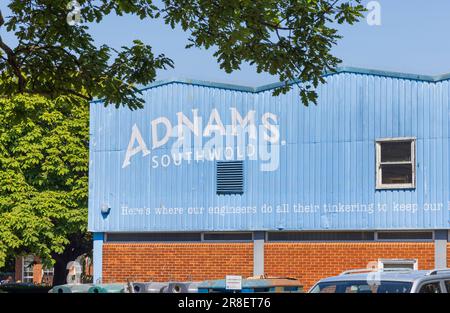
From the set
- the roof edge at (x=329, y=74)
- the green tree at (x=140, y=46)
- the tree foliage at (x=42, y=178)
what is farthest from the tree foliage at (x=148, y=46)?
the tree foliage at (x=42, y=178)

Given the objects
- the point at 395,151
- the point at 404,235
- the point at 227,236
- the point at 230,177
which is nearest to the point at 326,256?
the point at 404,235

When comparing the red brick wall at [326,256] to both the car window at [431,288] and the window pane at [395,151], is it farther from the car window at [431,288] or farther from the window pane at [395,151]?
the car window at [431,288]

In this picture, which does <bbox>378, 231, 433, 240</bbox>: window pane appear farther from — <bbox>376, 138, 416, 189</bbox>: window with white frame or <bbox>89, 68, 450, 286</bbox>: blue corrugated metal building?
<bbox>376, 138, 416, 189</bbox>: window with white frame

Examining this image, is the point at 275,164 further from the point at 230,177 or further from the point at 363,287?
the point at 363,287

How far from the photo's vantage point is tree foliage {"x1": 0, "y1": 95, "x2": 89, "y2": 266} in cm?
4709

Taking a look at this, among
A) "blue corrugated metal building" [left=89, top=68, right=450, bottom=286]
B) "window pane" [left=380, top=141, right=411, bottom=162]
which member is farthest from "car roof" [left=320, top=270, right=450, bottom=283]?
"window pane" [left=380, top=141, right=411, bottom=162]

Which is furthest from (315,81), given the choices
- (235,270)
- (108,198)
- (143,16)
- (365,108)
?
(108,198)

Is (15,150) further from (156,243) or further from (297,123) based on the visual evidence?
(297,123)

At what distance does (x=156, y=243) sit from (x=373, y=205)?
838 centimetres

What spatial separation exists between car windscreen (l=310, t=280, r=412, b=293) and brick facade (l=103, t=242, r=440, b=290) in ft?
64.9

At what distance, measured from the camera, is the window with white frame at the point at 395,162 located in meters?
31.5

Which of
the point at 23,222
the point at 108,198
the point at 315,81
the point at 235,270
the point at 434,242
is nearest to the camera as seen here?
the point at 315,81

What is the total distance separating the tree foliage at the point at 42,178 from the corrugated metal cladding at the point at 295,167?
465 inches

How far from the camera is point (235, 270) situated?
1329 inches
